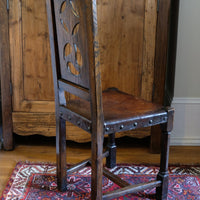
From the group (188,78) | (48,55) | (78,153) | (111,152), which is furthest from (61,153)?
(188,78)

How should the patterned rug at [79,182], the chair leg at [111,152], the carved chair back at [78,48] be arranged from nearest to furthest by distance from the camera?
the carved chair back at [78,48] → the patterned rug at [79,182] → the chair leg at [111,152]

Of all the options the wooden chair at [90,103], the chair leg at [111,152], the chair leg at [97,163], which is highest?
the wooden chair at [90,103]

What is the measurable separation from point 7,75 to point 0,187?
0.71 metres

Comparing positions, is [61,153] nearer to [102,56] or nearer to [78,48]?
[78,48]

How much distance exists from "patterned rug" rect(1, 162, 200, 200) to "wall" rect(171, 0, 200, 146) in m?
0.44

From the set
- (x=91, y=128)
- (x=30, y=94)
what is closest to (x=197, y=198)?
(x=91, y=128)

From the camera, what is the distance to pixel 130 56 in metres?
2.16

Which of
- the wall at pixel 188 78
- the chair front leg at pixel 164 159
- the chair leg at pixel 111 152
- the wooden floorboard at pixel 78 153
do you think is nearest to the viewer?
the chair front leg at pixel 164 159

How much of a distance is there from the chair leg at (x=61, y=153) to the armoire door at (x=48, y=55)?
1.73 feet

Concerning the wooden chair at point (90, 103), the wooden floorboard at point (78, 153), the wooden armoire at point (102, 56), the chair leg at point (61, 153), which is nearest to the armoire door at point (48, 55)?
the wooden armoire at point (102, 56)

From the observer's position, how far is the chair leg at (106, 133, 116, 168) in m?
2.04

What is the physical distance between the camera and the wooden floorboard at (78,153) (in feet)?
7.16

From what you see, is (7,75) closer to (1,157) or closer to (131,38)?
(1,157)

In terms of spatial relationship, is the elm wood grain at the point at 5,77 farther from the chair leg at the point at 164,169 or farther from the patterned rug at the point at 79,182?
the chair leg at the point at 164,169
